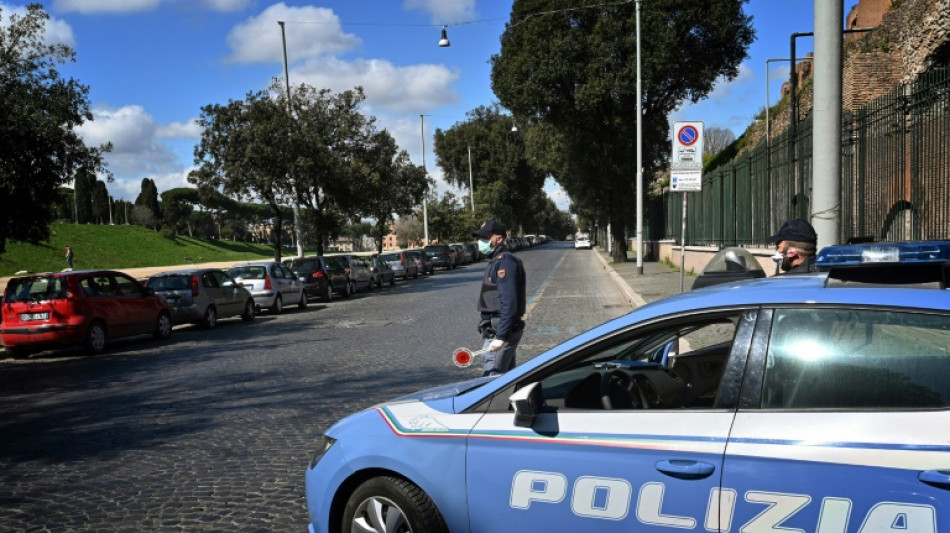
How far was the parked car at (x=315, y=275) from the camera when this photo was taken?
969 inches

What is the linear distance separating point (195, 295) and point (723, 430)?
1635 centimetres

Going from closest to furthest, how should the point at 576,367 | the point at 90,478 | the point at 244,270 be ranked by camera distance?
the point at 576,367
the point at 90,478
the point at 244,270

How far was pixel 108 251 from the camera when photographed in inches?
2938

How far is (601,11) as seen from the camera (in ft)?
106

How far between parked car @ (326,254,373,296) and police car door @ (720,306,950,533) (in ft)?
80.0

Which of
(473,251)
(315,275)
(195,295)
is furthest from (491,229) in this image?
(473,251)

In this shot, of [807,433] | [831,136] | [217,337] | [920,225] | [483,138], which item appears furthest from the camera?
[483,138]

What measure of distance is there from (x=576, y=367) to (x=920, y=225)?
8.47 m

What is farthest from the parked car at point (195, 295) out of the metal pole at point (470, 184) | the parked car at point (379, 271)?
the metal pole at point (470, 184)

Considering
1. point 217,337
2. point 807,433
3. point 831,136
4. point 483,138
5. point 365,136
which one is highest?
point 483,138

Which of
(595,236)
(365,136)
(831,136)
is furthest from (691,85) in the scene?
(595,236)

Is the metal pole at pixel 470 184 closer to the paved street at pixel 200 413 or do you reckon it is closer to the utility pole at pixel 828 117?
the paved street at pixel 200 413

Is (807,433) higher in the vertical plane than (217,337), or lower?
higher

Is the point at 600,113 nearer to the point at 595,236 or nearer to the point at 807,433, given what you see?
the point at 807,433
